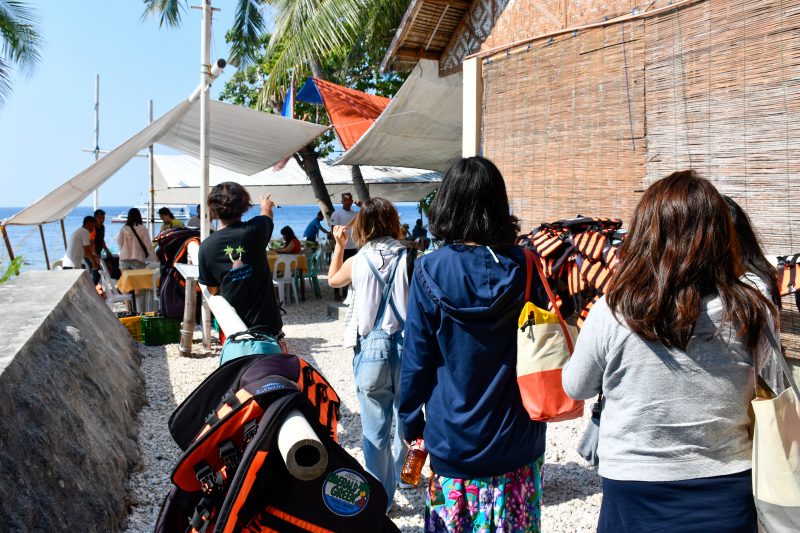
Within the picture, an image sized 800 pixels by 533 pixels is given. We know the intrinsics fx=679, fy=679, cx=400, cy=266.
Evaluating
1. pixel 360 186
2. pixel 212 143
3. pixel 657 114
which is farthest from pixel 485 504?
pixel 360 186

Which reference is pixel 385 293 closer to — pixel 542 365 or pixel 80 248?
pixel 542 365

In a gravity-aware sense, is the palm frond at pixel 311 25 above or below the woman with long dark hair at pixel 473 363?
above

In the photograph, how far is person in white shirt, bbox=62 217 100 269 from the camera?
35.4 ft

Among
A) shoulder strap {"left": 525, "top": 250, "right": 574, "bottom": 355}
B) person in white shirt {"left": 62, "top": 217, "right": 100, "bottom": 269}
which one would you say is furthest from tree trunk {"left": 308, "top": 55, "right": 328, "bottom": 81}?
shoulder strap {"left": 525, "top": 250, "right": 574, "bottom": 355}

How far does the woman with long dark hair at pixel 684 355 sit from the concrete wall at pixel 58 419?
2023mm

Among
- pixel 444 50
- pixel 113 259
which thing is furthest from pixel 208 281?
pixel 113 259

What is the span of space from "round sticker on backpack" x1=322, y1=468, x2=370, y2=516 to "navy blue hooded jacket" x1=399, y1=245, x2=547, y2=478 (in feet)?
1.92

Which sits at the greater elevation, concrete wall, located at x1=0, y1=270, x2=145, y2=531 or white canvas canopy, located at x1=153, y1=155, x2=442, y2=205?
white canvas canopy, located at x1=153, y1=155, x2=442, y2=205

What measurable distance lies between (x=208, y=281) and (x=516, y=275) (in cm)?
282

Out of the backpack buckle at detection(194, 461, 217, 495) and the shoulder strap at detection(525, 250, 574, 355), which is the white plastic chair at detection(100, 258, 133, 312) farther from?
the backpack buckle at detection(194, 461, 217, 495)

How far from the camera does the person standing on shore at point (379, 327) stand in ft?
11.5

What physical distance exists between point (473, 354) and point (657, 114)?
12.4ft

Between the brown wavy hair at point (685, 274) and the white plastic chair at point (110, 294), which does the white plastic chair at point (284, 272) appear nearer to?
the white plastic chair at point (110, 294)

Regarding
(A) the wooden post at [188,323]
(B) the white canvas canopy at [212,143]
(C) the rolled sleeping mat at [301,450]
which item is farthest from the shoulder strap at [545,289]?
(B) the white canvas canopy at [212,143]
